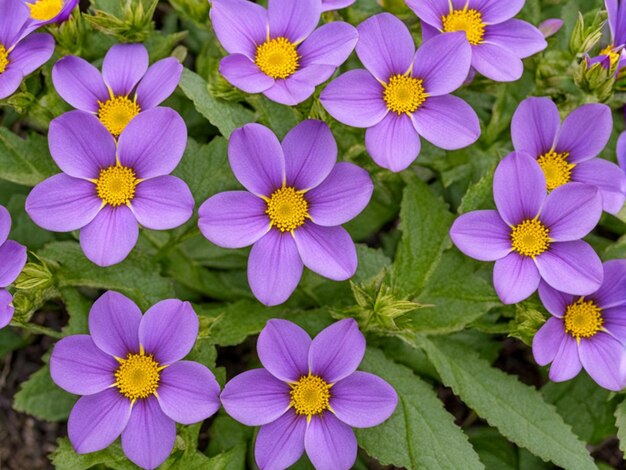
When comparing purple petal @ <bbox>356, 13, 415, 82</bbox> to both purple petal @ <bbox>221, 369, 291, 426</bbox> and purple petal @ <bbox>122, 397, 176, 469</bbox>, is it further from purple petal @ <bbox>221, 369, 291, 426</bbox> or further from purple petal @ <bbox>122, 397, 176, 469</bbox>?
purple petal @ <bbox>122, 397, 176, 469</bbox>

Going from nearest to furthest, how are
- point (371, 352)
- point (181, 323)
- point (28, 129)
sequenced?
point (181, 323)
point (371, 352)
point (28, 129)

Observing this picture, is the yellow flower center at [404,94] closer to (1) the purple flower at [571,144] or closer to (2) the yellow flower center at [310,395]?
(1) the purple flower at [571,144]

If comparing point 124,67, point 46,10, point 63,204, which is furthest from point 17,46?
point 63,204

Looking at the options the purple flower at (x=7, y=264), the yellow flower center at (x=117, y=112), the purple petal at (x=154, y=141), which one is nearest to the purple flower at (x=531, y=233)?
the purple petal at (x=154, y=141)

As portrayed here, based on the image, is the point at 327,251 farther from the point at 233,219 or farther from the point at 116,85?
the point at 116,85

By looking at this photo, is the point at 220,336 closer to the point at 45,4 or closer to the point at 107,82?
the point at 107,82

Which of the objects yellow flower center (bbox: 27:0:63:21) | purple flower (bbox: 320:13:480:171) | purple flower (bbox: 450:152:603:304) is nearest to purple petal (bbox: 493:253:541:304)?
purple flower (bbox: 450:152:603:304)

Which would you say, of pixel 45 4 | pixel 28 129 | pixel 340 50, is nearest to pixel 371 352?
pixel 340 50
